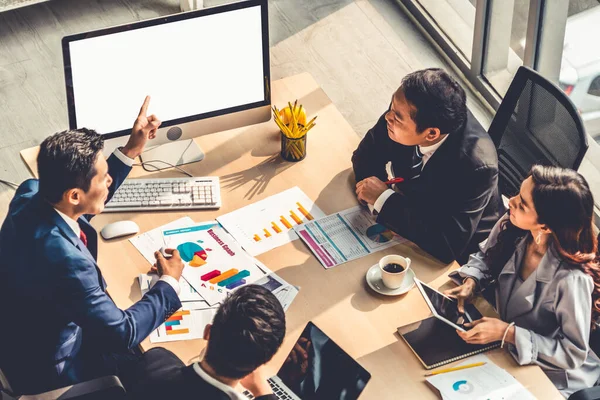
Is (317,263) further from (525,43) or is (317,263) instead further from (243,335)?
(525,43)

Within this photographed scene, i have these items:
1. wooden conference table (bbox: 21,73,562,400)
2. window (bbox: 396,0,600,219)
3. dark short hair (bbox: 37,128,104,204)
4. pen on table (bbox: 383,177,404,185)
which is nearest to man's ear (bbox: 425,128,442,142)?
pen on table (bbox: 383,177,404,185)

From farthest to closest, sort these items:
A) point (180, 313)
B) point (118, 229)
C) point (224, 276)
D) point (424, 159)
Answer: point (424, 159) < point (118, 229) < point (224, 276) < point (180, 313)

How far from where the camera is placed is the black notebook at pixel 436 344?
259 centimetres

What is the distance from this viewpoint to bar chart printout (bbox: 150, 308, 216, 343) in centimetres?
265

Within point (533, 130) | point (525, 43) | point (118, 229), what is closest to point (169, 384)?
point (118, 229)

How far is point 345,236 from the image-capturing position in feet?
9.77

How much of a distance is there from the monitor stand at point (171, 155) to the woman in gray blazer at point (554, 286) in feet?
3.65

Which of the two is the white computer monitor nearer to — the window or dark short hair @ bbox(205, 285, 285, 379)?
dark short hair @ bbox(205, 285, 285, 379)

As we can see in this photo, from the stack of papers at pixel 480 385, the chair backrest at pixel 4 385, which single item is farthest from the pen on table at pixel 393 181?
the chair backrest at pixel 4 385

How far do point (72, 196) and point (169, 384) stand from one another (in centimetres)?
64

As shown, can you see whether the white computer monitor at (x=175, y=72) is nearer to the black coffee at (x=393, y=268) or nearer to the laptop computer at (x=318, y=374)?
the black coffee at (x=393, y=268)

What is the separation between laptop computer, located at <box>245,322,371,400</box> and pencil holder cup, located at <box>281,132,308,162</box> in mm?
830

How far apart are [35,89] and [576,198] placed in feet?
10.7

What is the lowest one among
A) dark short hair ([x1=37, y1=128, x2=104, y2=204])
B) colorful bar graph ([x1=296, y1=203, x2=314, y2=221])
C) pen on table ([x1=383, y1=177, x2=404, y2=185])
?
pen on table ([x1=383, y1=177, x2=404, y2=185])
